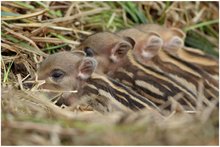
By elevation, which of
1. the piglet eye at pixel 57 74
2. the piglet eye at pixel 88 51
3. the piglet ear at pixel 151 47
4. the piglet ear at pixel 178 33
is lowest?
the piglet eye at pixel 57 74

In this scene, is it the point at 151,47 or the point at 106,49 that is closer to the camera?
the point at 106,49

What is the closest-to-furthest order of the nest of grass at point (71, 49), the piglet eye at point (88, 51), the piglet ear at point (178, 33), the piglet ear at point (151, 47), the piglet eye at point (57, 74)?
the nest of grass at point (71, 49)
the piglet eye at point (57, 74)
the piglet eye at point (88, 51)
the piglet ear at point (151, 47)
the piglet ear at point (178, 33)

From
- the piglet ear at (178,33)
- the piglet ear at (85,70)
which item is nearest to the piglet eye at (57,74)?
the piglet ear at (85,70)

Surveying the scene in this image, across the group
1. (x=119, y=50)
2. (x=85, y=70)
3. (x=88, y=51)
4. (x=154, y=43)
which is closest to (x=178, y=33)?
(x=154, y=43)

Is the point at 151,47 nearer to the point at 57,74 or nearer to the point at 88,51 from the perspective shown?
the point at 88,51

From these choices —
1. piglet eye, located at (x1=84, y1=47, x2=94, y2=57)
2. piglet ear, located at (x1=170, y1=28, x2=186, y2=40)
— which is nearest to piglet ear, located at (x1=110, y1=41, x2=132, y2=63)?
piglet eye, located at (x1=84, y1=47, x2=94, y2=57)

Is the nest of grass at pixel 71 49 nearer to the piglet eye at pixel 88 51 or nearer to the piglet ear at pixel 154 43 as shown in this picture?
the piglet eye at pixel 88 51

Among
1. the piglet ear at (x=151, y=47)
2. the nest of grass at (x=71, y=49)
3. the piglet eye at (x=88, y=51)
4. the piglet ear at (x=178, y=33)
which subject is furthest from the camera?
the piglet ear at (x=178, y=33)
